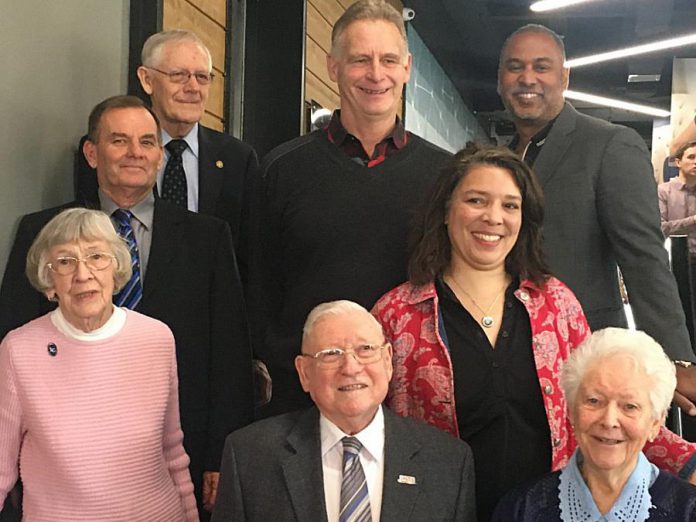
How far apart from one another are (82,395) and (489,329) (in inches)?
40.3

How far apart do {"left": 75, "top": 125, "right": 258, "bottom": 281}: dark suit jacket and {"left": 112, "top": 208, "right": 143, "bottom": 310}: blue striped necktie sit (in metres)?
0.45

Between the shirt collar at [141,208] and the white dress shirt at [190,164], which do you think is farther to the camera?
the white dress shirt at [190,164]

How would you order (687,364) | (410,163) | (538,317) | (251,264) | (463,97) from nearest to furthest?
(538,317)
(687,364)
(410,163)
(251,264)
(463,97)

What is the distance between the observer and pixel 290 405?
2.63 m

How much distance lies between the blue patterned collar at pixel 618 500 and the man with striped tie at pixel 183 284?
3.39ft

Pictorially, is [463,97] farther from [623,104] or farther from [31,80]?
[31,80]

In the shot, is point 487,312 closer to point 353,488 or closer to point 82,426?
point 353,488

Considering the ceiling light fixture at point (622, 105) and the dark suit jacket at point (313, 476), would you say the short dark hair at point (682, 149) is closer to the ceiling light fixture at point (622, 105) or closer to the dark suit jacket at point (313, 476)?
the ceiling light fixture at point (622, 105)

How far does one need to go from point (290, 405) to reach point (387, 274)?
0.48m

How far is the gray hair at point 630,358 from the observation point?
1941mm

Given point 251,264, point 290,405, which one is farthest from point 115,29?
point 290,405

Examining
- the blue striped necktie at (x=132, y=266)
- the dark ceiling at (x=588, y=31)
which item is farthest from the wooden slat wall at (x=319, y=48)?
Result: the blue striped necktie at (x=132, y=266)

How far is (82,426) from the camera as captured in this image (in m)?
2.19

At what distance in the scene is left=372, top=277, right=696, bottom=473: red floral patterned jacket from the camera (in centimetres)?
223
